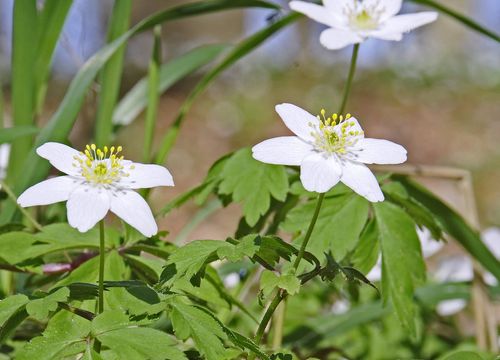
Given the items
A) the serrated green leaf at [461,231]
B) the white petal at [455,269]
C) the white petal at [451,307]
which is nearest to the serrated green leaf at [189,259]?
the serrated green leaf at [461,231]

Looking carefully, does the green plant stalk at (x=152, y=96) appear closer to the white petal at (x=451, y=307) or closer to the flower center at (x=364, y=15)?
the flower center at (x=364, y=15)

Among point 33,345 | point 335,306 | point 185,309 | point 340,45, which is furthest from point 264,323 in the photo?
point 335,306

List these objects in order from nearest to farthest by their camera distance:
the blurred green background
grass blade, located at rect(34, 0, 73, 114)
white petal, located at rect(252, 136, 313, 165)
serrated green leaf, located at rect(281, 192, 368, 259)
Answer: white petal, located at rect(252, 136, 313, 165)
serrated green leaf, located at rect(281, 192, 368, 259)
grass blade, located at rect(34, 0, 73, 114)
the blurred green background

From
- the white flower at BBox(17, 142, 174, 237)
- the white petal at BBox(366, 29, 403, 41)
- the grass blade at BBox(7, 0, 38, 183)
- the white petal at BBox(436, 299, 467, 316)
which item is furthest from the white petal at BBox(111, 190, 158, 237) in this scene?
the white petal at BBox(436, 299, 467, 316)

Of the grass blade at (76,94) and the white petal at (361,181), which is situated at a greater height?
the grass blade at (76,94)

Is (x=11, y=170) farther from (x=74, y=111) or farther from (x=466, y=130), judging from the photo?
(x=466, y=130)

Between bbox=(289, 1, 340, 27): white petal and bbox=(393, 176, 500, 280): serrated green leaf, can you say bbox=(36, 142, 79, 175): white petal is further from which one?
bbox=(393, 176, 500, 280): serrated green leaf
